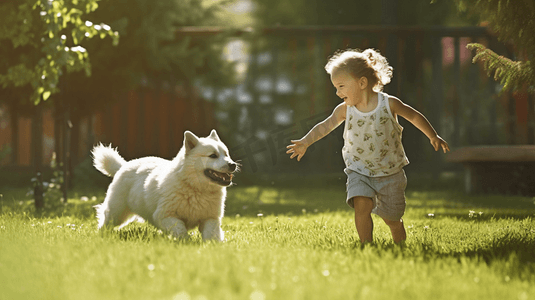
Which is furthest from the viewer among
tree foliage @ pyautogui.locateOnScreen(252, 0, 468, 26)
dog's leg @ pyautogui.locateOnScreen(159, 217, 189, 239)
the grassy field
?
tree foliage @ pyautogui.locateOnScreen(252, 0, 468, 26)

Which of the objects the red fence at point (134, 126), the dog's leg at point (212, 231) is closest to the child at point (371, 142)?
the dog's leg at point (212, 231)

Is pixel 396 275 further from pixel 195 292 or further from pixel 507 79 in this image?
pixel 507 79

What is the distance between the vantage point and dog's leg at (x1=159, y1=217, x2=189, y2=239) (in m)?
3.72

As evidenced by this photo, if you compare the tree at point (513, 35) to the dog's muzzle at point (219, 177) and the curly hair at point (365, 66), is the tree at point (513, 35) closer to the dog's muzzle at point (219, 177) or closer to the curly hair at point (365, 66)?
the curly hair at point (365, 66)

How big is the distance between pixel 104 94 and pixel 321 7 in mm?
7269

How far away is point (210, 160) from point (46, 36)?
319 cm

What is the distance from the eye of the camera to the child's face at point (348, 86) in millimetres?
3713

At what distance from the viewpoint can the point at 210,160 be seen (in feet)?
12.9

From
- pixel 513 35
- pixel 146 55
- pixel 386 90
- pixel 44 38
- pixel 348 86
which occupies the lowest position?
pixel 348 86

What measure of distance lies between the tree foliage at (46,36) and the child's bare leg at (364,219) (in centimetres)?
322

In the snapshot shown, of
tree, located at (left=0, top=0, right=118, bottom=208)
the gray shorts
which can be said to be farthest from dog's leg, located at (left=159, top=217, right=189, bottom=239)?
tree, located at (left=0, top=0, right=118, bottom=208)

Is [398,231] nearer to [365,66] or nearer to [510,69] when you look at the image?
[365,66]

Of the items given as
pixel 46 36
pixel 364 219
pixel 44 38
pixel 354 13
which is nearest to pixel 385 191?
pixel 364 219

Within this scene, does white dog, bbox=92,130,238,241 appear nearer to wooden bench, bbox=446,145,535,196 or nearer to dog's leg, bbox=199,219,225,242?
dog's leg, bbox=199,219,225,242
